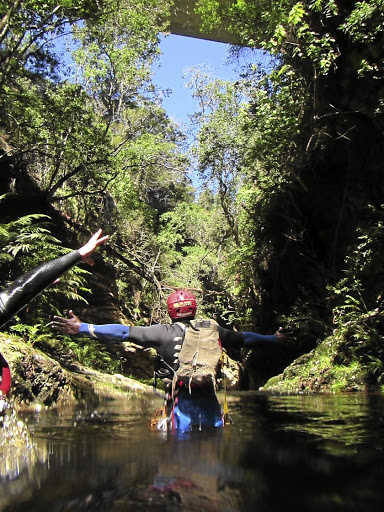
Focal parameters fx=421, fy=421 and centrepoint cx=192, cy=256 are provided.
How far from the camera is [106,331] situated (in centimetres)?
386

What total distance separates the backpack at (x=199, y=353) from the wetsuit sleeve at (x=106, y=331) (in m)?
0.58

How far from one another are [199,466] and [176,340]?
54.1 inches

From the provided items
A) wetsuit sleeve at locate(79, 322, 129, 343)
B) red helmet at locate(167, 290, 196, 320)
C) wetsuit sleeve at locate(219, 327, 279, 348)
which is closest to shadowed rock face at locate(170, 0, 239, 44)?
red helmet at locate(167, 290, 196, 320)

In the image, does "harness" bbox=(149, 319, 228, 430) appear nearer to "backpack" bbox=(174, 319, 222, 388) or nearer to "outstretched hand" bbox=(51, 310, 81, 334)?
"backpack" bbox=(174, 319, 222, 388)

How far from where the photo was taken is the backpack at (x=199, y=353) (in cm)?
362

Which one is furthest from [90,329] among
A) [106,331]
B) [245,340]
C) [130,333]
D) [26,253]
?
[26,253]

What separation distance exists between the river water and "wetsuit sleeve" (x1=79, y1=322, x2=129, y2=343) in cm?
93

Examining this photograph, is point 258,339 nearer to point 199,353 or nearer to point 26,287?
point 199,353

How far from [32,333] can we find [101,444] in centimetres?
501

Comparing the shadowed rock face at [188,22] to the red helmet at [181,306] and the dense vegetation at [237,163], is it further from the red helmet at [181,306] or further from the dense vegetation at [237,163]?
the red helmet at [181,306]

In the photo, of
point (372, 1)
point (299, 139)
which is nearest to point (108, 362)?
point (299, 139)

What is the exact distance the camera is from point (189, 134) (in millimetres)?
19875

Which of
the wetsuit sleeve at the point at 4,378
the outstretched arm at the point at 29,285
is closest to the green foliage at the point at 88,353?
the wetsuit sleeve at the point at 4,378

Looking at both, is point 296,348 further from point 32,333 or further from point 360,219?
point 32,333
